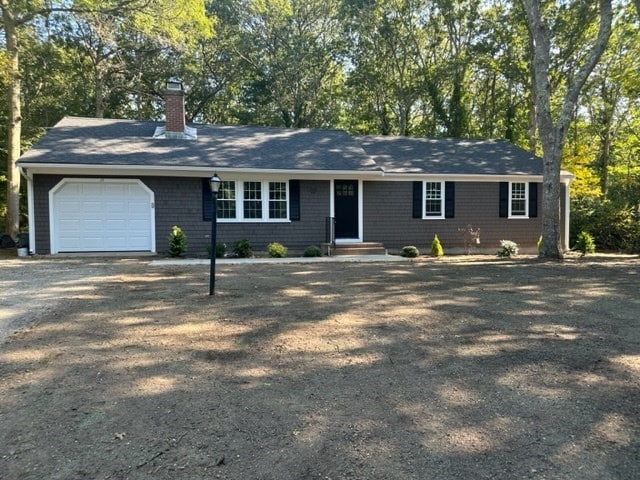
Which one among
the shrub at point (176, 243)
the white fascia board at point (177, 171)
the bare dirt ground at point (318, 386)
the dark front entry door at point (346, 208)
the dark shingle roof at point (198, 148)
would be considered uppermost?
Result: the dark shingle roof at point (198, 148)

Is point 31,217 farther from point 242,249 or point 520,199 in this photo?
point 520,199

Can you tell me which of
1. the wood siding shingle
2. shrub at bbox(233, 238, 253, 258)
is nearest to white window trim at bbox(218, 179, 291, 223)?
shrub at bbox(233, 238, 253, 258)

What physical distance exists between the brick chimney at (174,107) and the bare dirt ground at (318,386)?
8479 mm

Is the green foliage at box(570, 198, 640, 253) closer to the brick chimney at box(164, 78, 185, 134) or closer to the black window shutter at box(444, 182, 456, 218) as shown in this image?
the black window shutter at box(444, 182, 456, 218)

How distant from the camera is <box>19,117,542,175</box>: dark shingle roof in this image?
40.7 ft

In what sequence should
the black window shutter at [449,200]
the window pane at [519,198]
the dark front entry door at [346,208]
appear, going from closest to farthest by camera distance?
the dark front entry door at [346,208] < the black window shutter at [449,200] < the window pane at [519,198]

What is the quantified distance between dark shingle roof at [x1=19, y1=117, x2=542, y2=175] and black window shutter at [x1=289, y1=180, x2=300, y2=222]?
0.61m

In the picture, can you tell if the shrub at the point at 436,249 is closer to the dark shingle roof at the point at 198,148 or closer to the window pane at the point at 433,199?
the window pane at the point at 433,199

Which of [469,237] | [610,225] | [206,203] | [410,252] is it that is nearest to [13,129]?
[206,203]

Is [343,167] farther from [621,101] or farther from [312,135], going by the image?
[621,101]

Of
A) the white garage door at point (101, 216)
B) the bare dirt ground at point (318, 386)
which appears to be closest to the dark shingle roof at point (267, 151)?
A: the white garage door at point (101, 216)

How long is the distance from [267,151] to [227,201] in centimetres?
217

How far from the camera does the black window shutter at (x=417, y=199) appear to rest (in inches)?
576

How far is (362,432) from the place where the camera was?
112 inches
